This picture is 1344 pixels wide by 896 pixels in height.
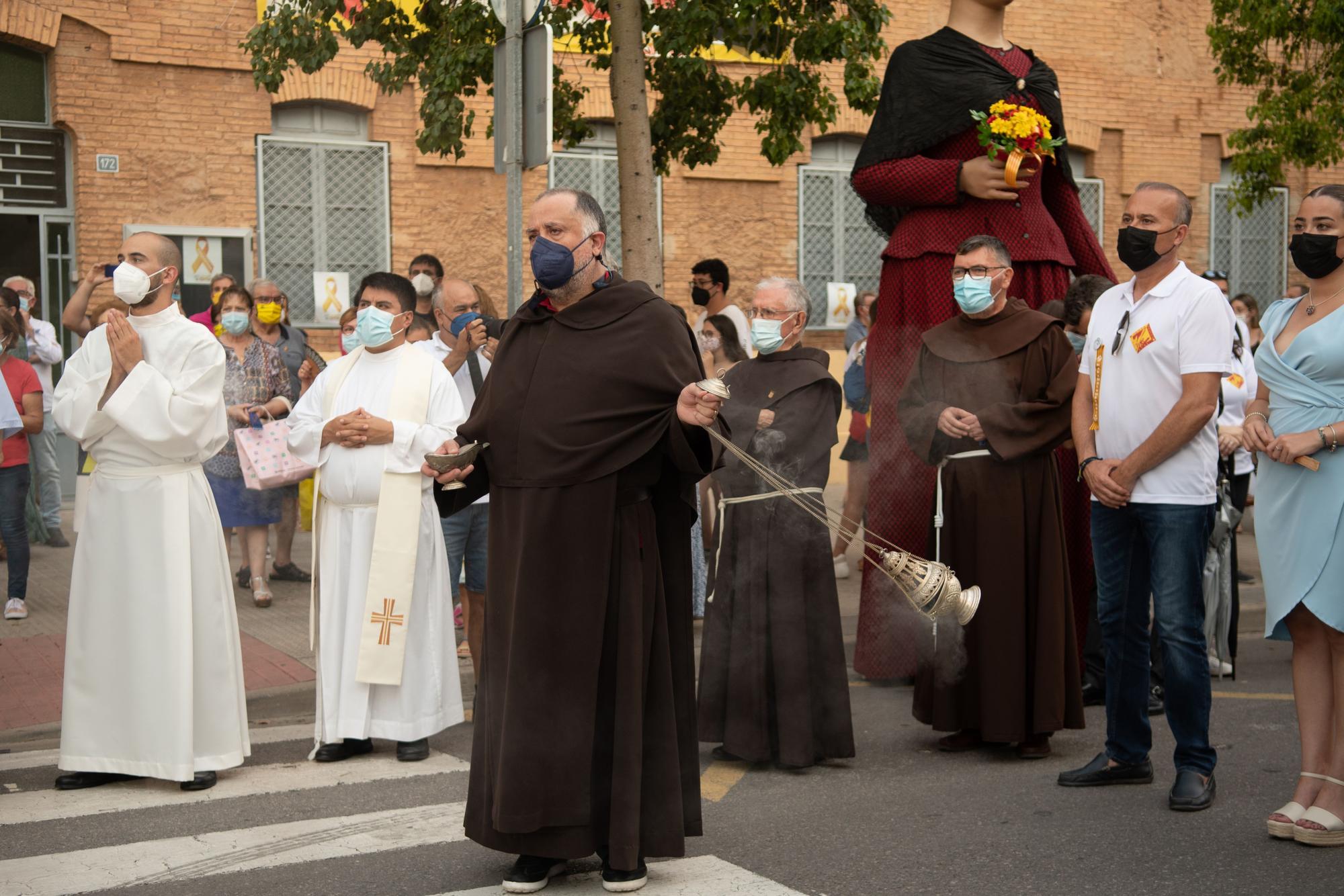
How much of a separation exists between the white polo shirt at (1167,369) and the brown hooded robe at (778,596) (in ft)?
4.44

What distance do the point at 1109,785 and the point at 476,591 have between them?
3.44 meters

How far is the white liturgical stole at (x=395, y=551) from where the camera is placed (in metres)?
6.71

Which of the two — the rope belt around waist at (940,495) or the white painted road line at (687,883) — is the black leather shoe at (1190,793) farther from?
the white painted road line at (687,883)

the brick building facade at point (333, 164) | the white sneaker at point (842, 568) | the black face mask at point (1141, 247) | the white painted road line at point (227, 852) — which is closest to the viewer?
the white painted road line at point (227, 852)

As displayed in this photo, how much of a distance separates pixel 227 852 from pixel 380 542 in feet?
5.67

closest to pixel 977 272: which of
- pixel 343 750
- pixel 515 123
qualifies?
pixel 515 123

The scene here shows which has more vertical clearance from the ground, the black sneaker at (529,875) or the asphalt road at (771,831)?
the black sneaker at (529,875)

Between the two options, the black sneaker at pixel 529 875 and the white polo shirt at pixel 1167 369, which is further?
the white polo shirt at pixel 1167 369

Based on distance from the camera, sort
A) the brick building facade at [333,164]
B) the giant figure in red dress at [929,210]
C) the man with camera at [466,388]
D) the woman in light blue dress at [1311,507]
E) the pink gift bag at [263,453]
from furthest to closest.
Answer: the brick building facade at [333,164] → the pink gift bag at [263,453] → the man with camera at [466,388] → the giant figure in red dress at [929,210] → the woman in light blue dress at [1311,507]

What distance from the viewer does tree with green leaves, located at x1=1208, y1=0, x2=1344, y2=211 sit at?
1411 centimetres

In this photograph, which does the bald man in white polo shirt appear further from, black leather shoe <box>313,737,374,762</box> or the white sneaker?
the white sneaker

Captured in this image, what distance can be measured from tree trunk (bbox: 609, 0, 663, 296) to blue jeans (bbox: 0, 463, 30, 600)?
4.08 metres

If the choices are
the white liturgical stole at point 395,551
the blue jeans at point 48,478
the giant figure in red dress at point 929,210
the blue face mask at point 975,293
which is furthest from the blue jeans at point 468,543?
the blue jeans at point 48,478

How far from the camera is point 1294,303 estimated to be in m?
5.74
